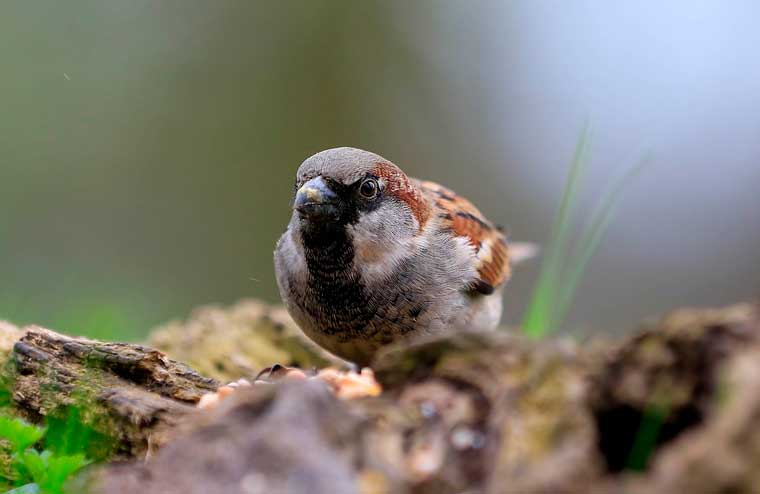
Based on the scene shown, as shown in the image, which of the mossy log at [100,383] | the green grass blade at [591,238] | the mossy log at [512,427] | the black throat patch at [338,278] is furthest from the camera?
the black throat patch at [338,278]

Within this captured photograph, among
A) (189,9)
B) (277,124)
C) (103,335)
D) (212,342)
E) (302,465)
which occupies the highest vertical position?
(189,9)

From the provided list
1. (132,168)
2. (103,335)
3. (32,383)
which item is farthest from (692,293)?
(32,383)

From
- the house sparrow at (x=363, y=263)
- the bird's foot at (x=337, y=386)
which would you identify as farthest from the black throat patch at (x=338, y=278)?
the bird's foot at (x=337, y=386)

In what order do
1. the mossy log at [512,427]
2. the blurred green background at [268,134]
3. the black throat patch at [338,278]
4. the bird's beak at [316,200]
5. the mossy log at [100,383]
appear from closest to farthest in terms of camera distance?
the mossy log at [512,427] < the mossy log at [100,383] < the bird's beak at [316,200] < the black throat patch at [338,278] < the blurred green background at [268,134]

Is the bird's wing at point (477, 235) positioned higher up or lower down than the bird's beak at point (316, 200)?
higher up

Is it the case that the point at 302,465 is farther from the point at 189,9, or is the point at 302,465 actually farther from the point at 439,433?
the point at 189,9

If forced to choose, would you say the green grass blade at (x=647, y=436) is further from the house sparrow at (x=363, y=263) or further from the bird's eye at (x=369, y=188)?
the bird's eye at (x=369, y=188)

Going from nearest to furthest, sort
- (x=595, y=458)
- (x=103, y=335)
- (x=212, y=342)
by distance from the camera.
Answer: (x=595, y=458) < (x=103, y=335) < (x=212, y=342)

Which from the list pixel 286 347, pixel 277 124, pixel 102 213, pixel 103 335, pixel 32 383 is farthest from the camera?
pixel 277 124
